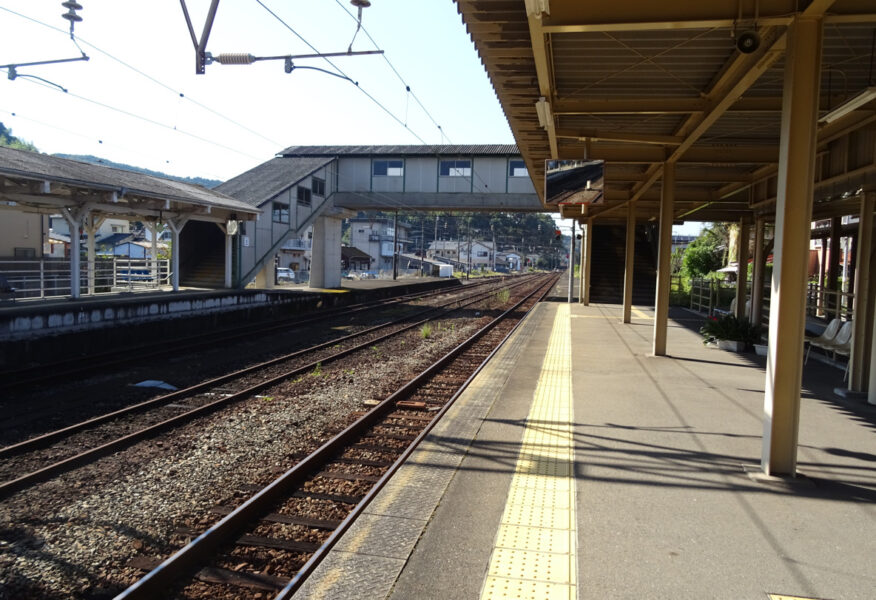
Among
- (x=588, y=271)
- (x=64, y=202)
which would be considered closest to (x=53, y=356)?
(x=64, y=202)

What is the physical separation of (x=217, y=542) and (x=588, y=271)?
23857 mm

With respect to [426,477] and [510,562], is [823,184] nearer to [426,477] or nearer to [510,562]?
[426,477]

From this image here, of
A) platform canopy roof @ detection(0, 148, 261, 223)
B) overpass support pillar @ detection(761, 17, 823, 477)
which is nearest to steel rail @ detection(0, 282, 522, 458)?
platform canopy roof @ detection(0, 148, 261, 223)

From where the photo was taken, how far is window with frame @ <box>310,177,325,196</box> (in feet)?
95.9

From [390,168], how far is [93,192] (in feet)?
57.5

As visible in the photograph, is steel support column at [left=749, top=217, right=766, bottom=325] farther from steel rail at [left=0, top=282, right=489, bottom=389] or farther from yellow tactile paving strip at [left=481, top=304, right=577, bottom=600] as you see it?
steel rail at [left=0, top=282, right=489, bottom=389]

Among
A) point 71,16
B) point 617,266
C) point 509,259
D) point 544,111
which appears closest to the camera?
point 544,111

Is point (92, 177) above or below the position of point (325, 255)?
above

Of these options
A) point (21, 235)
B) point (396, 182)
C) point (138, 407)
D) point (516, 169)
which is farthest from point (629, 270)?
point (21, 235)

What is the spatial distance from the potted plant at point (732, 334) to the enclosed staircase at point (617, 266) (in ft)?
48.9

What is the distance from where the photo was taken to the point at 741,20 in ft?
17.3

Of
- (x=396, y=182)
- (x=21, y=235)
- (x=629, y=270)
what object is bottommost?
(x=629, y=270)

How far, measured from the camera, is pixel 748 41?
526 centimetres

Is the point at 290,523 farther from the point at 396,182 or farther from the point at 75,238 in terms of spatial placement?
the point at 396,182
